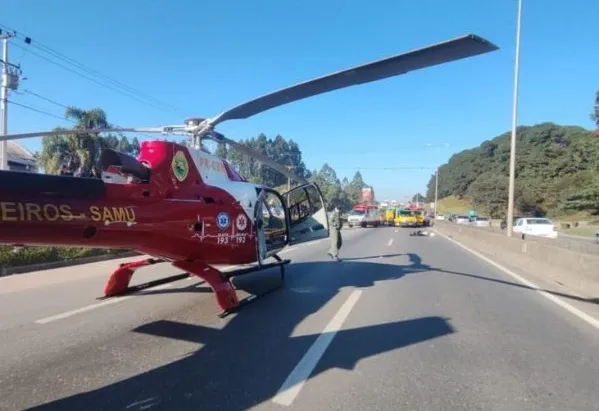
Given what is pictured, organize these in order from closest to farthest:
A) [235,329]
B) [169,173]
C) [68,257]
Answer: [235,329]
[169,173]
[68,257]

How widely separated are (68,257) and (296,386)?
399 inches

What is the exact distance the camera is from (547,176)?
311ft

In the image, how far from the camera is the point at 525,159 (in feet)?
376

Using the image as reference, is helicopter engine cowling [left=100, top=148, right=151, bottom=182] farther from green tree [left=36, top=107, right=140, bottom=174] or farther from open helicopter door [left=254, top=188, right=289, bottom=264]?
green tree [left=36, top=107, right=140, bottom=174]

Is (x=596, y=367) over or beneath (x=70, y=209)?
beneath

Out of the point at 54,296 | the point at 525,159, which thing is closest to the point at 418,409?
the point at 54,296

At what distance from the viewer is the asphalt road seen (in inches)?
159

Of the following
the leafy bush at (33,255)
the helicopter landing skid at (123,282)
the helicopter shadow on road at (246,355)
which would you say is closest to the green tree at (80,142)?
the leafy bush at (33,255)

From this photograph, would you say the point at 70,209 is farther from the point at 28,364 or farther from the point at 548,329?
the point at 548,329

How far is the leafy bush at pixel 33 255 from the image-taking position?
10773 mm

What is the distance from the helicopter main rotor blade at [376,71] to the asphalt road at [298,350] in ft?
10.2

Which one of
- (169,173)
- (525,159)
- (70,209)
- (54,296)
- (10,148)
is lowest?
(54,296)

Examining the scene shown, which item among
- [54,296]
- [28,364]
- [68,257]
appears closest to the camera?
[28,364]

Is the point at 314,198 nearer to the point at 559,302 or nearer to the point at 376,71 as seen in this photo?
the point at 376,71
